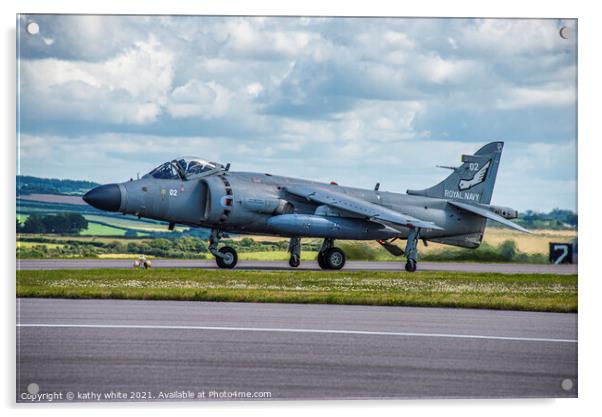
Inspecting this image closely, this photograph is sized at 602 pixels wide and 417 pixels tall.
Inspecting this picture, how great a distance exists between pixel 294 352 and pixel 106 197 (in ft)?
39.0

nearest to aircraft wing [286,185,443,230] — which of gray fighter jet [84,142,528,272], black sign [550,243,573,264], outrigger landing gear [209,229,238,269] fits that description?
gray fighter jet [84,142,528,272]

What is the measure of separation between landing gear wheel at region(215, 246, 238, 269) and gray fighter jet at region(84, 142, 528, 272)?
0.02 meters

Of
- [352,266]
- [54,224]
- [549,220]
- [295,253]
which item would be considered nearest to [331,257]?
[295,253]

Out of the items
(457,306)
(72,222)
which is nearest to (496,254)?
(457,306)

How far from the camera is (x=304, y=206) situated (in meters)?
25.2

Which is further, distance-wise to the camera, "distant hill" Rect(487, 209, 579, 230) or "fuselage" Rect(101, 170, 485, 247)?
"fuselage" Rect(101, 170, 485, 247)

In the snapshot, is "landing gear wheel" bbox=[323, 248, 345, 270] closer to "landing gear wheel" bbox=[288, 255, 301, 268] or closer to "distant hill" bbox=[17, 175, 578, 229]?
"landing gear wheel" bbox=[288, 255, 301, 268]

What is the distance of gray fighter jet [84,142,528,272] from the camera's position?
23.0 meters

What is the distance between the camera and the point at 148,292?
15.6m

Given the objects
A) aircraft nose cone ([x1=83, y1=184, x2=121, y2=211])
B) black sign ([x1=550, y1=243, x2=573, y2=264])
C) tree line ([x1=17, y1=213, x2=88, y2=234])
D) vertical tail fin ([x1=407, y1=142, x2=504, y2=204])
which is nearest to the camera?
tree line ([x1=17, y1=213, x2=88, y2=234])

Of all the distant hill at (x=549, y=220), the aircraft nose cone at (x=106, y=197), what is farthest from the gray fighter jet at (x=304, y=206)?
the distant hill at (x=549, y=220)

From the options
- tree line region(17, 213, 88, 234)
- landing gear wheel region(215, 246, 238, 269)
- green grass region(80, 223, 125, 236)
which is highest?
tree line region(17, 213, 88, 234)

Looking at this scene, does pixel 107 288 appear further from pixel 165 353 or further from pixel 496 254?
pixel 496 254

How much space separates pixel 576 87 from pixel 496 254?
9.20 metres
